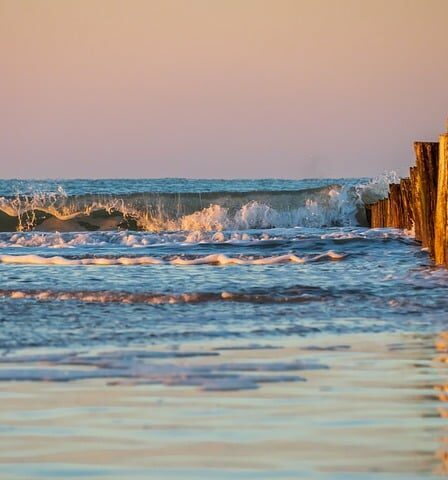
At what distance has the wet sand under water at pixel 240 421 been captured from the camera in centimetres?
359

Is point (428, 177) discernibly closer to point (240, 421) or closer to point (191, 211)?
point (240, 421)

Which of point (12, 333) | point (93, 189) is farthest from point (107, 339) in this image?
point (93, 189)

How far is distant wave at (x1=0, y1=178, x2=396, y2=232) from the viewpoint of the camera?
2722 centimetres

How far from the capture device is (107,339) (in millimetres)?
6484

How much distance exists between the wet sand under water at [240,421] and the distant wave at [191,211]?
20324mm

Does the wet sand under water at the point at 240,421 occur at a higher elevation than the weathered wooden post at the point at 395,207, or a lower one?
lower

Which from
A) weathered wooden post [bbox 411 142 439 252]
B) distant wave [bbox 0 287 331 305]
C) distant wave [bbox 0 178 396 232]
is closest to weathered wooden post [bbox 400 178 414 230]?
weathered wooden post [bbox 411 142 439 252]

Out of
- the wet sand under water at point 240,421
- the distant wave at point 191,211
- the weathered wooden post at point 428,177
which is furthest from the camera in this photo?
the distant wave at point 191,211

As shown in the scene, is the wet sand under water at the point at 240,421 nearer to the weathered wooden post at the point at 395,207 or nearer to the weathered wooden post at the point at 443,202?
the weathered wooden post at the point at 443,202

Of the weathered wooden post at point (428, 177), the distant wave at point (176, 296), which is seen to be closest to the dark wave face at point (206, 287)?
the distant wave at point (176, 296)

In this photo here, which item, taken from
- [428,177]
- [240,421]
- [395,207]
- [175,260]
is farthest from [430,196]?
[240,421]

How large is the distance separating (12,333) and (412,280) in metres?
4.18

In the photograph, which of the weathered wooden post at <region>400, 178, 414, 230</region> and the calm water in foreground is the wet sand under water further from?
the weathered wooden post at <region>400, 178, 414, 230</region>

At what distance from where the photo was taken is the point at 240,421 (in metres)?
4.18
